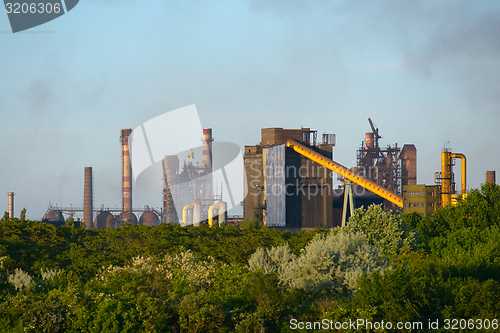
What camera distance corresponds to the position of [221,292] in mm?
27438

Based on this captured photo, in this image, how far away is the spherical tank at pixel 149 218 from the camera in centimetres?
13400

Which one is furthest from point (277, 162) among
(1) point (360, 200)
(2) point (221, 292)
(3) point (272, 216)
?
(2) point (221, 292)

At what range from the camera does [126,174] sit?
434 ft

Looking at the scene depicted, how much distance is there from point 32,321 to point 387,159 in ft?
363

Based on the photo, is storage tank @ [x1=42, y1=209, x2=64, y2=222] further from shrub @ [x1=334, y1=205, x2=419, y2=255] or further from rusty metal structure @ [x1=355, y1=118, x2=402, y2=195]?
shrub @ [x1=334, y1=205, x2=419, y2=255]

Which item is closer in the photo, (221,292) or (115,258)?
(221,292)

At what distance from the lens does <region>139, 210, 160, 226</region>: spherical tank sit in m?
134

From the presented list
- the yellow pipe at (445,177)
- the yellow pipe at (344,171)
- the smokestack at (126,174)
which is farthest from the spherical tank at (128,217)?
the yellow pipe at (445,177)

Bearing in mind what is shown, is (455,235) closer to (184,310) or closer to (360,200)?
(184,310)

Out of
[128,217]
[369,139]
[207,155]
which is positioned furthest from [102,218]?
[369,139]

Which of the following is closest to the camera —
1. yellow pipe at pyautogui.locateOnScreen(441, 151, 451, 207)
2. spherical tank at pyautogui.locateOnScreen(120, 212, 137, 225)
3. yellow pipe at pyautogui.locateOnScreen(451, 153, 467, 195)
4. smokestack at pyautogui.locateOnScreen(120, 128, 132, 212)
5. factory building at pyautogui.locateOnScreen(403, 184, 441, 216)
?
yellow pipe at pyautogui.locateOnScreen(441, 151, 451, 207)

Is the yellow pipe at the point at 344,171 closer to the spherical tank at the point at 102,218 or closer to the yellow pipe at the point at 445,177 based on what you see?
the yellow pipe at the point at 445,177

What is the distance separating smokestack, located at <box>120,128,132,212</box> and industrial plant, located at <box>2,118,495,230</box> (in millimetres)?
208

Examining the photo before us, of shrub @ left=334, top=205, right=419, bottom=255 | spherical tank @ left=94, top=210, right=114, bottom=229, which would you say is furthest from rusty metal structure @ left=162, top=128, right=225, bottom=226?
shrub @ left=334, top=205, right=419, bottom=255
